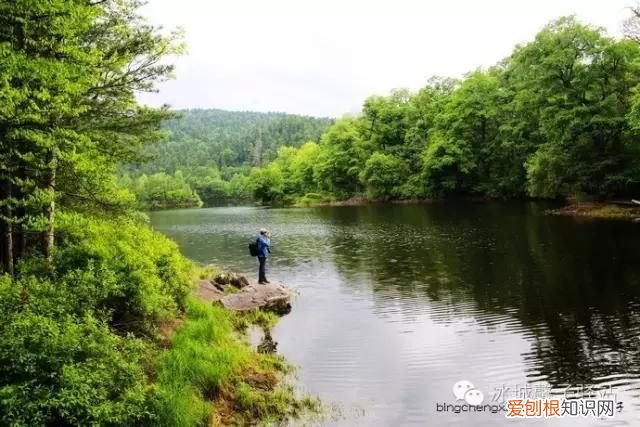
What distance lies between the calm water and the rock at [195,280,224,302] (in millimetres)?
2466

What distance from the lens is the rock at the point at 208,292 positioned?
56.1ft

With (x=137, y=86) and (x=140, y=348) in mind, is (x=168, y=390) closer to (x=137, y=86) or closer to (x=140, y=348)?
(x=140, y=348)

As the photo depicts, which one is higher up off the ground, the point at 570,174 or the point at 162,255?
the point at 570,174

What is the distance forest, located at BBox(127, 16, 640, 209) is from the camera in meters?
44.8

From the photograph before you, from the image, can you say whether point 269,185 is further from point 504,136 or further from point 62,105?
point 62,105

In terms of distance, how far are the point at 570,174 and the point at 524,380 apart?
133 feet

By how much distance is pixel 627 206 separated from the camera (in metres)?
41.4

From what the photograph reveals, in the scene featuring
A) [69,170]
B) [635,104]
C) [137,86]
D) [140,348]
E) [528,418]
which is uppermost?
[635,104]

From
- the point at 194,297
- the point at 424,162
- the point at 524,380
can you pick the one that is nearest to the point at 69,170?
the point at 194,297

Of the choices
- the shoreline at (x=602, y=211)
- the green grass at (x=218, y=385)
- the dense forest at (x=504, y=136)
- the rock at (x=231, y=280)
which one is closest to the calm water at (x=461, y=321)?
the green grass at (x=218, y=385)

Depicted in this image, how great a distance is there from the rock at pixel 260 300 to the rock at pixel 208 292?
37cm

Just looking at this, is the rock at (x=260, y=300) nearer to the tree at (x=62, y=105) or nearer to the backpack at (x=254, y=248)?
the backpack at (x=254, y=248)

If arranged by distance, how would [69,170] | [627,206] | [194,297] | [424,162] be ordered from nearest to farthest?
[69,170] → [194,297] → [627,206] → [424,162]

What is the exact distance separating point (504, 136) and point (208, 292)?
58.2m
